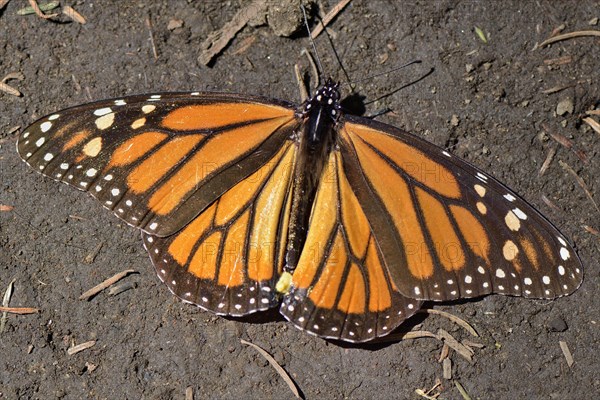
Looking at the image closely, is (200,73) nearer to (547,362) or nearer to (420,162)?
(420,162)

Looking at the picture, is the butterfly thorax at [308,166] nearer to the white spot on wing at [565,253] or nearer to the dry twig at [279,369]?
the dry twig at [279,369]

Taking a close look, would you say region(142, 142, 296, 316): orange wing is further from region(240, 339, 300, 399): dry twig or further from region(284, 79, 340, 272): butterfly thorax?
region(240, 339, 300, 399): dry twig

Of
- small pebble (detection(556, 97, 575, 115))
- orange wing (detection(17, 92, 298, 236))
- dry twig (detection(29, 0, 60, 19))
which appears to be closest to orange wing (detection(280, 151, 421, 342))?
orange wing (detection(17, 92, 298, 236))

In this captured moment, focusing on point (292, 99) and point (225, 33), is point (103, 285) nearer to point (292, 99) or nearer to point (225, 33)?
point (292, 99)

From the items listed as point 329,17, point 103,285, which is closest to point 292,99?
point 329,17

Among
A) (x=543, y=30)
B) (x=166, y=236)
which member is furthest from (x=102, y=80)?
(x=543, y=30)

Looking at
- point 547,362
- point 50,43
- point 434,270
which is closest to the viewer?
point 434,270

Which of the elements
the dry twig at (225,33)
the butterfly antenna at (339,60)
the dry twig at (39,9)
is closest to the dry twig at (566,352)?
the butterfly antenna at (339,60)

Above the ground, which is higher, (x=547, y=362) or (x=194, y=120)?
(x=194, y=120)
